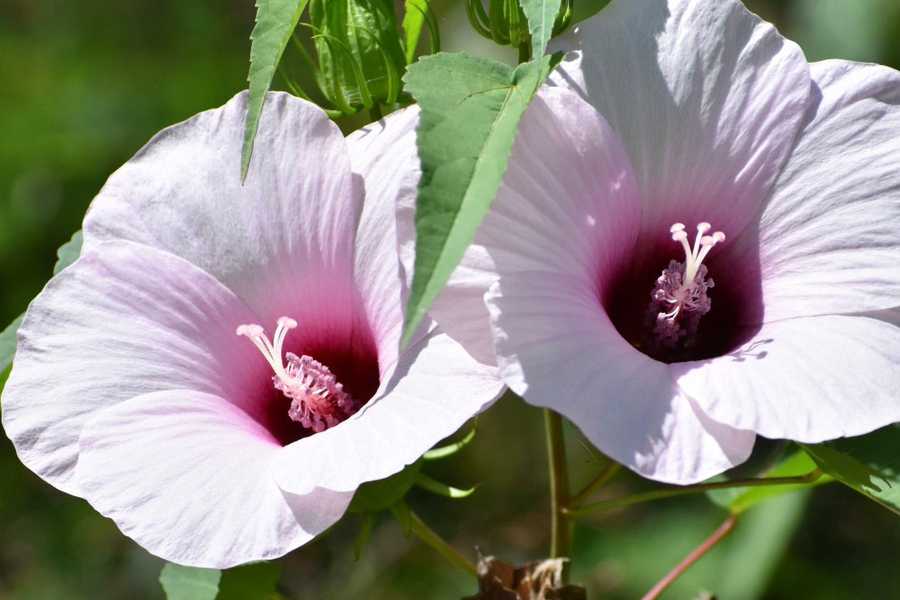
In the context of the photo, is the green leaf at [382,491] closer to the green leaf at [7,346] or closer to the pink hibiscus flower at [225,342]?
the pink hibiscus flower at [225,342]

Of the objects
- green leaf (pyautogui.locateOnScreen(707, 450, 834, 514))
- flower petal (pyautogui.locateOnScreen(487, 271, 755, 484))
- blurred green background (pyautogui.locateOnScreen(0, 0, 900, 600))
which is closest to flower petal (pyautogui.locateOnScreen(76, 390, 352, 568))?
flower petal (pyautogui.locateOnScreen(487, 271, 755, 484))

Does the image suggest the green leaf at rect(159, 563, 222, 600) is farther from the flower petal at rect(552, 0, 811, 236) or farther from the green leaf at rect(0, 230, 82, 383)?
the flower petal at rect(552, 0, 811, 236)

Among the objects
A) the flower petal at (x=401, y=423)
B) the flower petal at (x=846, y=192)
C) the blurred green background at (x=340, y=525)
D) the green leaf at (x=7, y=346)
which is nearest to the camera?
the flower petal at (x=401, y=423)

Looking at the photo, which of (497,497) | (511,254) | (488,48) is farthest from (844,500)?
(511,254)

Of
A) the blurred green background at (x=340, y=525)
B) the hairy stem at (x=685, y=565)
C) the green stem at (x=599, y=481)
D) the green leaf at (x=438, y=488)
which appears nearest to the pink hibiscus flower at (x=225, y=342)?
the green leaf at (x=438, y=488)

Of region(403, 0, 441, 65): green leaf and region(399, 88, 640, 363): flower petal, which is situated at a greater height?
region(403, 0, 441, 65): green leaf

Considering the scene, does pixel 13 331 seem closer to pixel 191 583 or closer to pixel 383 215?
pixel 191 583

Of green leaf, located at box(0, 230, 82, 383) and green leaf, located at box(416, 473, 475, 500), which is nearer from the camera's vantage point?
green leaf, located at box(416, 473, 475, 500)
